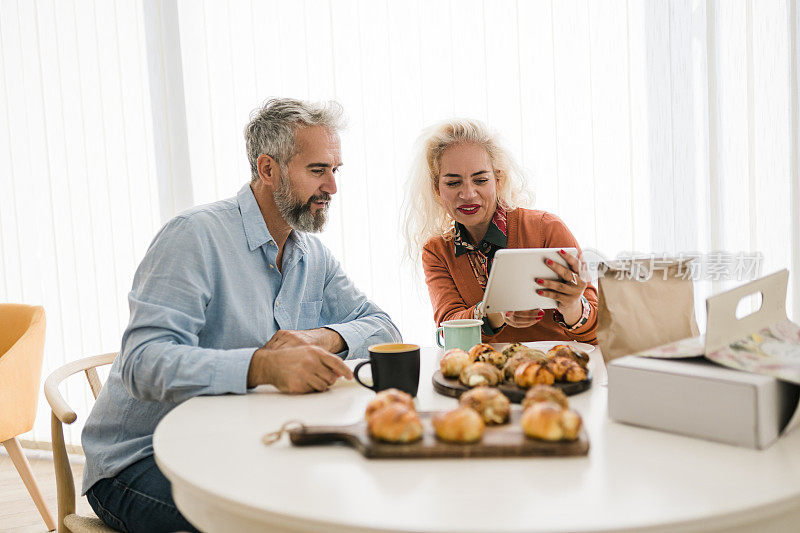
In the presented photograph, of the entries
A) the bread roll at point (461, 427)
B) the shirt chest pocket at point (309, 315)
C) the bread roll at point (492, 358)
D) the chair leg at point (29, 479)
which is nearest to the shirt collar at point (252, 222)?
the shirt chest pocket at point (309, 315)

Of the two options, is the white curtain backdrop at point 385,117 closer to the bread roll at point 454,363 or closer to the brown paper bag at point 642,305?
the brown paper bag at point 642,305

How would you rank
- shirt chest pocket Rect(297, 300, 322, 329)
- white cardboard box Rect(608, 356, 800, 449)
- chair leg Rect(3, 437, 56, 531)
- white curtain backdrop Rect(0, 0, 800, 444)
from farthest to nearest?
1. chair leg Rect(3, 437, 56, 531)
2. white curtain backdrop Rect(0, 0, 800, 444)
3. shirt chest pocket Rect(297, 300, 322, 329)
4. white cardboard box Rect(608, 356, 800, 449)

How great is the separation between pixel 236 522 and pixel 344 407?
0.36 metres

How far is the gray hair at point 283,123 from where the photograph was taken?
1643mm

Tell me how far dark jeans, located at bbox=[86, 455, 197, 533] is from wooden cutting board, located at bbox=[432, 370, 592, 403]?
0.56 meters

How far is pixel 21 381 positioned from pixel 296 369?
72.3 inches

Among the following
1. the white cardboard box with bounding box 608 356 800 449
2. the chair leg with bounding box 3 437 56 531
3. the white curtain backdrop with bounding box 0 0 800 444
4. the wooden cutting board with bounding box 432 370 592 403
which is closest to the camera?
the white cardboard box with bounding box 608 356 800 449

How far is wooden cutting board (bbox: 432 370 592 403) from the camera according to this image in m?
1.05

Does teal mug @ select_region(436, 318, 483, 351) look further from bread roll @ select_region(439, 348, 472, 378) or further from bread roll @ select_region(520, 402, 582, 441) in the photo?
bread roll @ select_region(520, 402, 582, 441)

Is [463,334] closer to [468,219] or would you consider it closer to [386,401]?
[386,401]

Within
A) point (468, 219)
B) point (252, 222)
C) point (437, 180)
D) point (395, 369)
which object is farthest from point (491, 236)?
point (395, 369)

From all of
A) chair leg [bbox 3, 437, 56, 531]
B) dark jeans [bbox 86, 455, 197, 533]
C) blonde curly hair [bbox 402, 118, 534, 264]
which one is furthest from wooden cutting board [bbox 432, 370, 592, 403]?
chair leg [bbox 3, 437, 56, 531]

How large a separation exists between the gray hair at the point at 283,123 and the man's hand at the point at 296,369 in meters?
0.60

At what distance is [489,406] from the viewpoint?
889 millimetres
